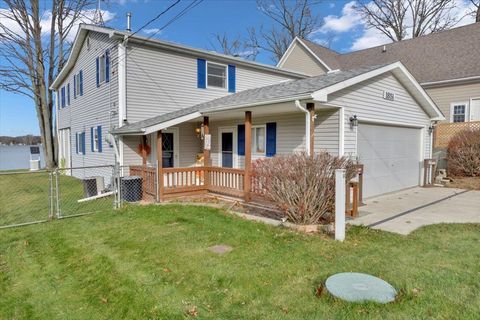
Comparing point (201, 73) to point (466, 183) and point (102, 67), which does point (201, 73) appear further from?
point (466, 183)

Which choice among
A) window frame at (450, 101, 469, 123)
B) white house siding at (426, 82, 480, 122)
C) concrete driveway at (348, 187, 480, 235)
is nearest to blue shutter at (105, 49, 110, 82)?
concrete driveway at (348, 187, 480, 235)

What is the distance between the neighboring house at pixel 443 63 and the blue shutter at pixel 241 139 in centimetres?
1000

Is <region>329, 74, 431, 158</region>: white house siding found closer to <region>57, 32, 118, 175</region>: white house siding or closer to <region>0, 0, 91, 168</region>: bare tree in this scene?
<region>57, 32, 118, 175</region>: white house siding

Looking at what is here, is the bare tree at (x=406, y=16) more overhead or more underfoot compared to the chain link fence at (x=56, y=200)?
more overhead

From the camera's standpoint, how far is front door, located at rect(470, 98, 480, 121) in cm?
1508

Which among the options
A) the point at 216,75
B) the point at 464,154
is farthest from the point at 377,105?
the point at 216,75

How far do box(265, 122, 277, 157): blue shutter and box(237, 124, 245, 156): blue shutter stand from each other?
130cm

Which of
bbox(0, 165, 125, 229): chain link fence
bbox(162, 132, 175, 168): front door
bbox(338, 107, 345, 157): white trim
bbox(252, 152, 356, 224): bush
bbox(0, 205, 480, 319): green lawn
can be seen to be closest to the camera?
bbox(0, 205, 480, 319): green lawn

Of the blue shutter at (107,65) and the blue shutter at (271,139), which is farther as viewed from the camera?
the blue shutter at (107,65)

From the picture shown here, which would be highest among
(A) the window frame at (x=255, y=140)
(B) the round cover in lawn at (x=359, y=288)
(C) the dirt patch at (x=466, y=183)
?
(A) the window frame at (x=255, y=140)

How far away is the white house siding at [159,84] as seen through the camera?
436 inches

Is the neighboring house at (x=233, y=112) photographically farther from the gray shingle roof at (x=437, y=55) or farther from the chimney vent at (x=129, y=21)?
the gray shingle roof at (x=437, y=55)

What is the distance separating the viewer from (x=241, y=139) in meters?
11.1

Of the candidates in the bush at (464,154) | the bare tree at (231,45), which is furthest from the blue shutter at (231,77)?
the bare tree at (231,45)
